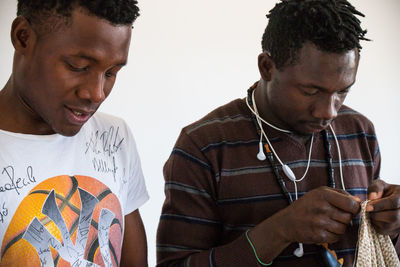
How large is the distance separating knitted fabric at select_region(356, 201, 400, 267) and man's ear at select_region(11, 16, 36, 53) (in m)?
0.82

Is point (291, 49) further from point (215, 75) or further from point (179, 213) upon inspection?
point (215, 75)

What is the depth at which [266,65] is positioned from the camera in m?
1.29

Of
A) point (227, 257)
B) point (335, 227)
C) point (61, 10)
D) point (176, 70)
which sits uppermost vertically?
point (61, 10)

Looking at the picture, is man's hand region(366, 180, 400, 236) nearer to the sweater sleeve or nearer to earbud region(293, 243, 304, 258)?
earbud region(293, 243, 304, 258)

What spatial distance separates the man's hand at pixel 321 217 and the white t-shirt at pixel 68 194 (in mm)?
412

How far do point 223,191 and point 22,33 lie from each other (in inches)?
23.7

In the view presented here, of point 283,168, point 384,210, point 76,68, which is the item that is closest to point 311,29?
point 283,168

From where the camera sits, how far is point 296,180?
4.26ft

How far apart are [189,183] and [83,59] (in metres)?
0.43

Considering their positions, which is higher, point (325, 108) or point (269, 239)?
point (325, 108)

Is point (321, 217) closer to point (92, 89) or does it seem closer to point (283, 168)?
point (283, 168)

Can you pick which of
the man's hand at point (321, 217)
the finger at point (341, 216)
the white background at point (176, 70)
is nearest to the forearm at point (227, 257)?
the man's hand at point (321, 217)

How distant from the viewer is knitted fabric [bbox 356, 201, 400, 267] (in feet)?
3.81

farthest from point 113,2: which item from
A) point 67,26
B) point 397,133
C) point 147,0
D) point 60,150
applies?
point 397,133
